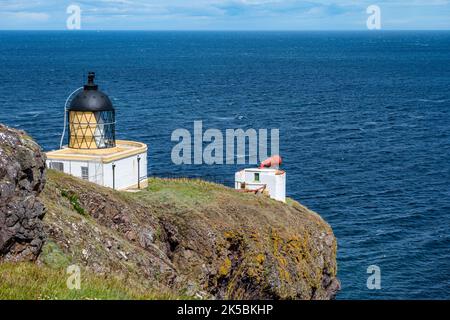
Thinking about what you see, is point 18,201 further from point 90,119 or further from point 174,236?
point 90,119

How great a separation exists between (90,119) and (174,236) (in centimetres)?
1092

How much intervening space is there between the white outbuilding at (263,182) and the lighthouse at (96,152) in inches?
308

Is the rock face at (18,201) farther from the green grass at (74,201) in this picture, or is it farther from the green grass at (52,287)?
the green grass at (74,201)

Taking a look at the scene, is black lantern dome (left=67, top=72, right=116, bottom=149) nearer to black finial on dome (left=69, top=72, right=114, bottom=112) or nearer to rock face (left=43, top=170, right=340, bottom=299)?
black finial on dome (left=69, top=72, right=114, bottom=112)

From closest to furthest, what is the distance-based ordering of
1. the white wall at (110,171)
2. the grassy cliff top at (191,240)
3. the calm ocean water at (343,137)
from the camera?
the grassy cliff top at (191,240) < the white wall at (110,171) < the calm ocean water at (343,137)

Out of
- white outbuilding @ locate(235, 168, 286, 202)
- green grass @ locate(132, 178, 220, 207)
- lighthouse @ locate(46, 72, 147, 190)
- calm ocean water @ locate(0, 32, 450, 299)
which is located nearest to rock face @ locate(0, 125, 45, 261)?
green grass @ locate(132, 178, 220, 207)

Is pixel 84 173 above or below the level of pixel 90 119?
below

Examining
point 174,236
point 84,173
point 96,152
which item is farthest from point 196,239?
point 96,152

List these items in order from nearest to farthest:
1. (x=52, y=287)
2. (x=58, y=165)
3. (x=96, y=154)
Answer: (x=52, y=287), (x=58, y=165), (x=96, y=154)

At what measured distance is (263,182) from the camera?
1957 inches

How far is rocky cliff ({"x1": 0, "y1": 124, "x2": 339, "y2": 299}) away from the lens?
76.8 ft

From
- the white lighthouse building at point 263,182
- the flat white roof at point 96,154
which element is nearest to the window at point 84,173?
the flat white roof at point 96,154

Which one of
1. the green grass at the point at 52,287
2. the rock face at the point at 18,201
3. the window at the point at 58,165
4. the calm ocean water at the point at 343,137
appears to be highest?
the rock face at the point at 18,201

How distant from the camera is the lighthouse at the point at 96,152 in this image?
4203 centimetres
